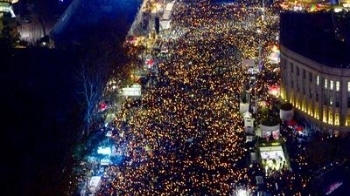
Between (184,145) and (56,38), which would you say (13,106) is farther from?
(56,38)

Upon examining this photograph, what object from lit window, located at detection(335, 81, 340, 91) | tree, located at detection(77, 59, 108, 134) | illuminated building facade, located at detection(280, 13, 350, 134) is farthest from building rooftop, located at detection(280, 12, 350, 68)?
tree, located at detection(77, 59, 108, 134)

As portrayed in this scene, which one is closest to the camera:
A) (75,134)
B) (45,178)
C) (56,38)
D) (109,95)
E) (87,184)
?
(45,178)

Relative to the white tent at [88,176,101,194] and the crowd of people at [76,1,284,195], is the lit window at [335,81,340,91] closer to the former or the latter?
the crowd of people at [76,1,284,195]

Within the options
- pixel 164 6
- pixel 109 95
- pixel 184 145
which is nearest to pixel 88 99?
pixel 109 95

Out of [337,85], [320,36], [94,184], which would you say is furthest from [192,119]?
[94,184]

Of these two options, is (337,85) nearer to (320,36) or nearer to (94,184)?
(320,36)

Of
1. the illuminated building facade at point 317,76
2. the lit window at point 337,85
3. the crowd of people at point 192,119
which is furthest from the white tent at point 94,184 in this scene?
the lit window at point 337,85

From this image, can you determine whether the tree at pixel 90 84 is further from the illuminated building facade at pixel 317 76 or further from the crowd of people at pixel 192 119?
the illuminated building facade at pixel 317 76

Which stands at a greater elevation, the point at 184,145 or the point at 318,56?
the point at 318,56
